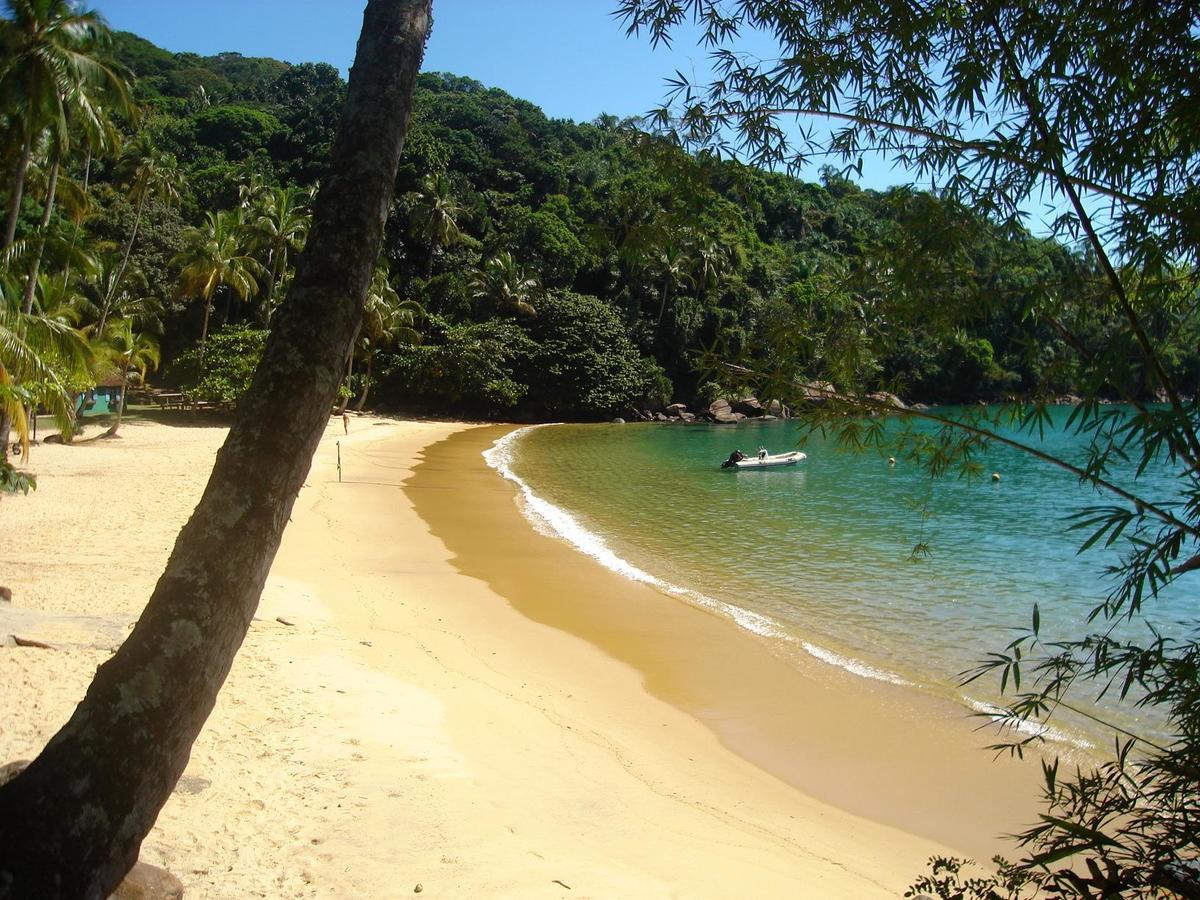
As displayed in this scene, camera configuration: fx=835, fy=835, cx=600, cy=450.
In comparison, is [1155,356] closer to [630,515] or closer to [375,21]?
[375,21]

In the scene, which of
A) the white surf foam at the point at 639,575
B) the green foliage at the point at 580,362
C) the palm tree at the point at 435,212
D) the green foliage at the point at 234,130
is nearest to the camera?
the white surf foam at the point at 639,575

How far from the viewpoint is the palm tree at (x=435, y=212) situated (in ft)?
156

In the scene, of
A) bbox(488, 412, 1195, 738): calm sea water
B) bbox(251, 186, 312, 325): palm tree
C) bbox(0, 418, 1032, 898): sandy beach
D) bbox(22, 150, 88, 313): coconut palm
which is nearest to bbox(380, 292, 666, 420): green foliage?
bbox(251, 186, 312, 325): palm tree

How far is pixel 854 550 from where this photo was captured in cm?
1488

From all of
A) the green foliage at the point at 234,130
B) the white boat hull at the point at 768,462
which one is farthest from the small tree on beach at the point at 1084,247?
the green foliage at the point at 234,130

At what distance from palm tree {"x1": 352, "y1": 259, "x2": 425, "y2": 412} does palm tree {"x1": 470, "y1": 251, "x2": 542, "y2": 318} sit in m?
4.41

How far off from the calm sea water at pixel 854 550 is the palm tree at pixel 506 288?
21.8 metres

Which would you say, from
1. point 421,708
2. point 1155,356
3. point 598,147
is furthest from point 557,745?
point 598,147

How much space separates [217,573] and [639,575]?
10.8m

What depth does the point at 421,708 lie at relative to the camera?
6.42 meters

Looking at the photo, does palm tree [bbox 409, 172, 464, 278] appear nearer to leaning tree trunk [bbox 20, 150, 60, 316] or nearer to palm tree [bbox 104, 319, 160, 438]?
palm tree [bbox 104, 319, 160, 438]

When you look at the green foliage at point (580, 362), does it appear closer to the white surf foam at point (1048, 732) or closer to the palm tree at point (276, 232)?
the palm tree at point (276, 232)

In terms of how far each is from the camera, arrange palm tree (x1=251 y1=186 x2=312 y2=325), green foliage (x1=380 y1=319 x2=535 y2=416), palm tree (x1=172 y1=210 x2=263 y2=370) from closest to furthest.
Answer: palm tree (x1=172 y1=210 x2=263 y2=370) → palm tree (x1=251 y1=186 x2=312 y2=325) → green foliage (x1=380 y1=319 x2=535 y2=416)

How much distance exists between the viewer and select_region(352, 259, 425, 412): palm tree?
38094 mm
